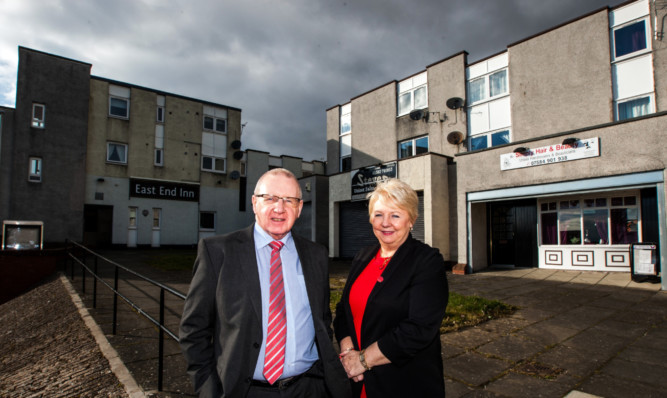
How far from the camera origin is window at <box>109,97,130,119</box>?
2041 centimetres

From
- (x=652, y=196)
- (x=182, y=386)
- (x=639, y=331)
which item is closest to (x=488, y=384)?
(x=182, y=386)

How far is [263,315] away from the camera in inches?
69.4

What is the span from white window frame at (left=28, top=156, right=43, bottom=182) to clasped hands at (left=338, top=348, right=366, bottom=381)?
2176 centimetres

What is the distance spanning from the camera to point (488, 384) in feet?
11.4

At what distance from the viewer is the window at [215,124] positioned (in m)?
23.9

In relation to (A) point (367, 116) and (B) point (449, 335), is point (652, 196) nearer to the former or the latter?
(B) point (449, 335)

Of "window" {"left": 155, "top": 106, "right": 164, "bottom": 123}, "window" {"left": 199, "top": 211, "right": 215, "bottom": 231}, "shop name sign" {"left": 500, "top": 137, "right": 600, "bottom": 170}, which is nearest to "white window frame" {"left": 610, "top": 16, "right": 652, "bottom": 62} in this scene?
"shop name sign" {"left": 500, "top": 137, "right": 600, "bottom": 170}

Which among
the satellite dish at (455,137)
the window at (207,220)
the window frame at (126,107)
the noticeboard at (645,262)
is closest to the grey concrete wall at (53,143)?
the window frame at (126,107)

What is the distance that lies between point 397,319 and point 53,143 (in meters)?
22.3

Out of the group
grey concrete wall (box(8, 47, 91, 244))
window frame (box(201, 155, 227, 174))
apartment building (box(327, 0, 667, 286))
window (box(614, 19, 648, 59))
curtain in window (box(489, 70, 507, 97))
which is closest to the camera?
apartment building (box(327, 0, 667, 286))

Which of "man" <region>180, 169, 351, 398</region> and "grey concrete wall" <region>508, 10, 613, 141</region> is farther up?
"grey concrete wall" <region>508, 10, 613, 141</region>

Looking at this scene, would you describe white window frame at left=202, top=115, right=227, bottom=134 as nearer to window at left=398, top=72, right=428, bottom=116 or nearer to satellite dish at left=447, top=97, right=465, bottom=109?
window at left=398, top=72, right=428, bottom=116

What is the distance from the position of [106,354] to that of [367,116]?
Answer: 53.8ft

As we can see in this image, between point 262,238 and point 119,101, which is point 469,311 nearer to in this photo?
point 262,238
